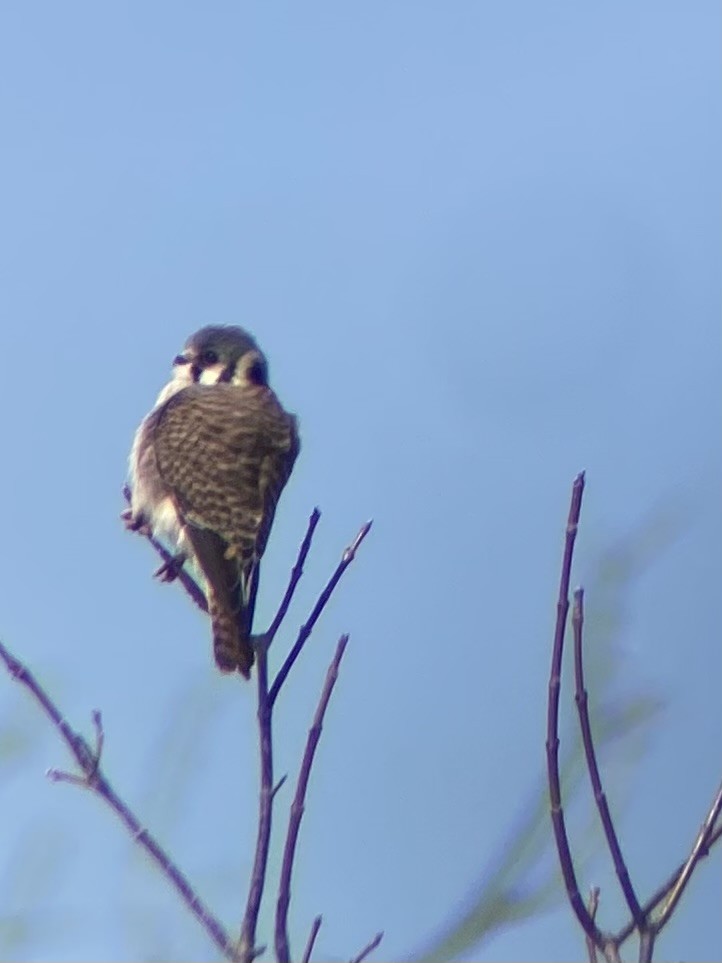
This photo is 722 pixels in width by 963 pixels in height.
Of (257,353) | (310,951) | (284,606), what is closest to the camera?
(310,951)

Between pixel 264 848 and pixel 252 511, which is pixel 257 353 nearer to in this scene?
pixel 252 511

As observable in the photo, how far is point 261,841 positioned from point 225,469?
5.95 ft

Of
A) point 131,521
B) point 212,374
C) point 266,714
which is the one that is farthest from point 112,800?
point 212,374

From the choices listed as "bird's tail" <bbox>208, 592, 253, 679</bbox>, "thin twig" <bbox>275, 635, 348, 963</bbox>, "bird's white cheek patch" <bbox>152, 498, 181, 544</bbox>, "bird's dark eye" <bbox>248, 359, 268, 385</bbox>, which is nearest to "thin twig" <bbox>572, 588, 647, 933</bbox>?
"thin twig" <bbox>275, 635, 348, 963</bbox>

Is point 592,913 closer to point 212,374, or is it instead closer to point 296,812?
point 296,812

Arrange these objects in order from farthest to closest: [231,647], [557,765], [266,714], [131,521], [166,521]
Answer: [166,521] < [131,521] < [231,647] < [266,714] < [557,765]

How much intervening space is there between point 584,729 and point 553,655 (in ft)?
0.36

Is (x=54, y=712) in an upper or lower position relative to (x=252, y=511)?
lower

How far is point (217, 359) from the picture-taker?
432 centimetres

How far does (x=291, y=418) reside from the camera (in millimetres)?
4023

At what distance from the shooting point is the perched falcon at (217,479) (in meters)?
3.31

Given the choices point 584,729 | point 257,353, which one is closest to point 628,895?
point 584,729

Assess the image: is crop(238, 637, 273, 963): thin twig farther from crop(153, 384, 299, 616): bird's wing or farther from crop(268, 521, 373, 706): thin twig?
crop(153, 384, 299, 616): bird's wing

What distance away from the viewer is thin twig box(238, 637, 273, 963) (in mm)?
1837
